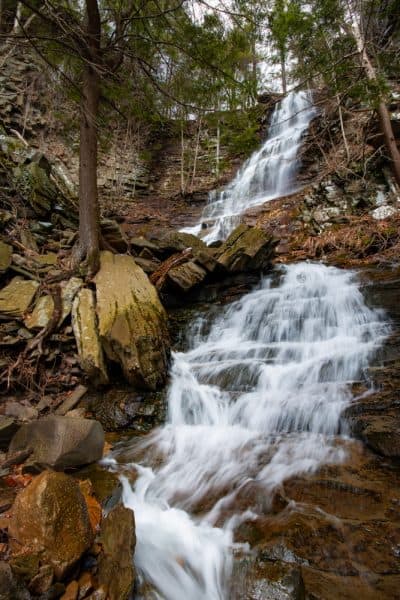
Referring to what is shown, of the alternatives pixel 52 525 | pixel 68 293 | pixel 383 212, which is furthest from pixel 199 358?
pixel 383 212

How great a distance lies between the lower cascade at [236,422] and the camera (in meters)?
2.77

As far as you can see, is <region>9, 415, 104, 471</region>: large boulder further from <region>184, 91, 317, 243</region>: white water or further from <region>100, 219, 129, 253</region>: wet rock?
<region>184, 91, 317, 243</region>: white water

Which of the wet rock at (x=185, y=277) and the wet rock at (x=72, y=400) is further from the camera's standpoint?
the wet rock at (x=185, y=277)

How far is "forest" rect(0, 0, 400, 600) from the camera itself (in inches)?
94.5

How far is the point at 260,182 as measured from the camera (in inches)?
588

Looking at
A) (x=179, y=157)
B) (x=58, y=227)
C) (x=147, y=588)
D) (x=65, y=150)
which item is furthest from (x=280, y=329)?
(x=179, y=157)

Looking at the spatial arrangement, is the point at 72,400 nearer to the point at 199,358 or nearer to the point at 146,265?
the point at 199,358

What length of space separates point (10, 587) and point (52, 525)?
377 millimetres

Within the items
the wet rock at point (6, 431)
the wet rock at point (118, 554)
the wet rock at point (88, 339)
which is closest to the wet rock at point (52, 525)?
the wet rock at point (118, 554)

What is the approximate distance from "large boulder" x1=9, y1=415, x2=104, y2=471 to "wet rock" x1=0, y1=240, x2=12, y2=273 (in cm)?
321

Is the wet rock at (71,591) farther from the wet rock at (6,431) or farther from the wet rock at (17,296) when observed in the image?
the wet rock at (17,296)

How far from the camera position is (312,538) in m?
2.57

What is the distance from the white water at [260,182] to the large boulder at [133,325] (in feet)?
19.4

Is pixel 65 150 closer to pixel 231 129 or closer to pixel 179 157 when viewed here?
pixel 179 157
